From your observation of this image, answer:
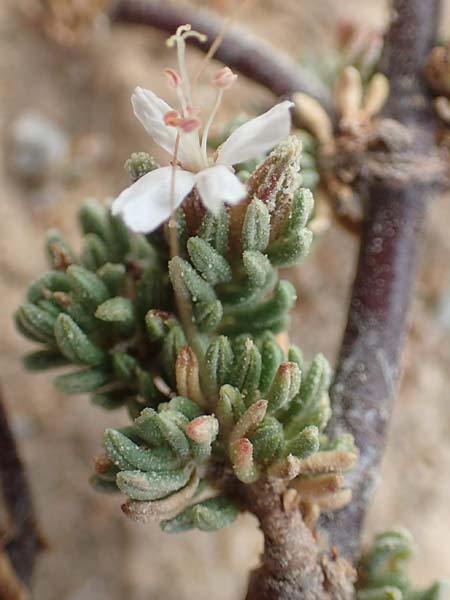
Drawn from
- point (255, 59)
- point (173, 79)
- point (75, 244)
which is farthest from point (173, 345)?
point (75, 244)

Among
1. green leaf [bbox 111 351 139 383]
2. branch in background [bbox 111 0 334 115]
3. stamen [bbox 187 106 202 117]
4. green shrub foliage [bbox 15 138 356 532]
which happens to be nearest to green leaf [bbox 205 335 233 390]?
green shrub foliage [bbox 15 138 356 532]

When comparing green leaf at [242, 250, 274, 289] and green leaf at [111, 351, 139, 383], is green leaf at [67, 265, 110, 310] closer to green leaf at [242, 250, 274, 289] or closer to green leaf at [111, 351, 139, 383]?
green leaf at [111, 351, 139, 383]

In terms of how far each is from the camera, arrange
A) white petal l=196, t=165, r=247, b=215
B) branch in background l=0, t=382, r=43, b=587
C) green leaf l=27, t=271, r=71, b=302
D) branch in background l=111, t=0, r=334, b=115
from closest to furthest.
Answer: white petal l=196, t=165, r=247, b=215 → green leaf l=27, t=271, r=71, b=302 → branch in background l=0, t=382, r=43, b=587 → branch in background l=111, t=0, r=334, b=115

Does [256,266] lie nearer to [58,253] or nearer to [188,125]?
[188,125]

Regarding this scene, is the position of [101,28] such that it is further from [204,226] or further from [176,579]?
[176,579]

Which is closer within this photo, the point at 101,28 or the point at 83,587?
the point at 83,587

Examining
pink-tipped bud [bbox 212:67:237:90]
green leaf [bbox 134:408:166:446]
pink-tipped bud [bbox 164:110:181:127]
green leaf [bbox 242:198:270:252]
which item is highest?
pink-tipped bud [bbox 212:67:237:90]

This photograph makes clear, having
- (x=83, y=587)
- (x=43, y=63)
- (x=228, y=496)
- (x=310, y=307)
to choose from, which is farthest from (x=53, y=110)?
(x=228, y=496)

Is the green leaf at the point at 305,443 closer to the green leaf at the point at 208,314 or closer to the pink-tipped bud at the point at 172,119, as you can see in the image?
the green leaf at the point at 208,314
